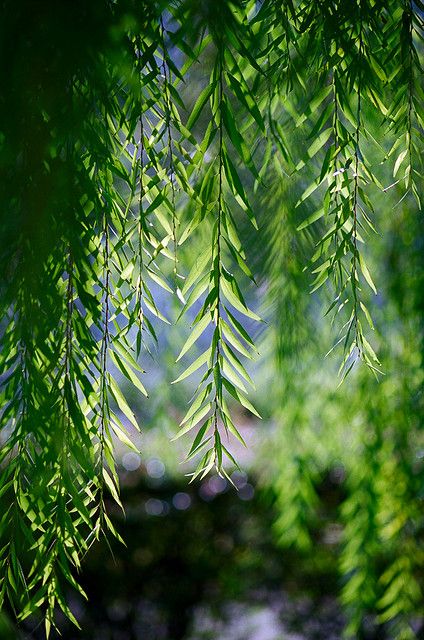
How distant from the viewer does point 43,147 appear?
62 cm

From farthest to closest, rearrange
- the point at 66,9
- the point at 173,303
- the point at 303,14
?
1. the point at 173,303
2. the point at 303,14
3. the point at 66,9

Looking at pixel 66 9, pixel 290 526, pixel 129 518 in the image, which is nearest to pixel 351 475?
pixel 290 526

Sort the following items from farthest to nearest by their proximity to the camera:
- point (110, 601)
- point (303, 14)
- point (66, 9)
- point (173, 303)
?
point (110, 601), point (173, 303), point (303, 14), point (66, 9)

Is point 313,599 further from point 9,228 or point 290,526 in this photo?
point 9,228

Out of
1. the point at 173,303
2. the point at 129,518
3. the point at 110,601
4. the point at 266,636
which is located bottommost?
the point at 266,636

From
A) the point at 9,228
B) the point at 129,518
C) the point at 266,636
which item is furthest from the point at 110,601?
the point at 9,228

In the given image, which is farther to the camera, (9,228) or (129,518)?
(129,518)

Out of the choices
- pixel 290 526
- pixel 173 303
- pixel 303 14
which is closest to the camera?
pixel 303 14

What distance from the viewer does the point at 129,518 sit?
9.06ft

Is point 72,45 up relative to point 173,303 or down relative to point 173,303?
up

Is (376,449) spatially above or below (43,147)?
below

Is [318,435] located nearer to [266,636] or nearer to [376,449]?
[376,449]

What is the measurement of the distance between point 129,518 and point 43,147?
2.32 m

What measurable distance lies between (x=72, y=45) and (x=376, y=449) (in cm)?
114
